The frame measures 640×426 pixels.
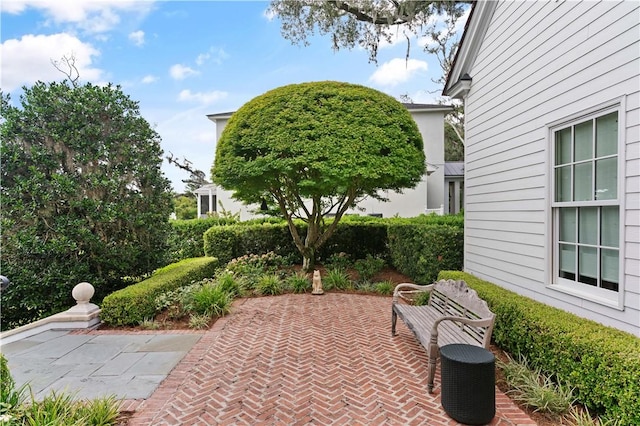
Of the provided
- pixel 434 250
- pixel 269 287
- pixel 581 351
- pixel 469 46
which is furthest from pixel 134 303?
pixel 469 46

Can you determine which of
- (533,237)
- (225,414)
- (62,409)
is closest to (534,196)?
(533,237)

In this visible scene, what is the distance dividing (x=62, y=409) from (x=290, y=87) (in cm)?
762

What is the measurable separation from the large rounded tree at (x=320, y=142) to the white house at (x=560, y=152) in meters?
2.06

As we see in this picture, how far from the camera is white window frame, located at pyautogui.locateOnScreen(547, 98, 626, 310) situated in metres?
3.48

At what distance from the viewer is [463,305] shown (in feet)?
14.5

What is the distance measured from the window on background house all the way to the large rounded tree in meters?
4.06

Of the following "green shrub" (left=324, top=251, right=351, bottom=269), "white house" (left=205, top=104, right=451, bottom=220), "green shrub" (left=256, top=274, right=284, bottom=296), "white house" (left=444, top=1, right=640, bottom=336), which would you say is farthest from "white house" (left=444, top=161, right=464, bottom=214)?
"green shrub" (left=256, top=274, right=284, bottom=296)

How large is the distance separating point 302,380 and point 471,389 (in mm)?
1790

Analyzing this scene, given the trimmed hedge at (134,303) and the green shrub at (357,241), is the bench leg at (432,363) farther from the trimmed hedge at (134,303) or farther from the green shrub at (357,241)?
the green shrub at (357,241)

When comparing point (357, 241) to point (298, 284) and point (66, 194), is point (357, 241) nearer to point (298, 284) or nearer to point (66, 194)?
point (298, 284)

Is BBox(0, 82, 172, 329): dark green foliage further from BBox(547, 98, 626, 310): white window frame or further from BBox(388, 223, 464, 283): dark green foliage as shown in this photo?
BBox(547, 98, 626, 310): white window frame

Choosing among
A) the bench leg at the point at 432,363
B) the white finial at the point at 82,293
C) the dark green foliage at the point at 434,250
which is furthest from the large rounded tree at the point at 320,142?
the bench leg at the point at 432,363

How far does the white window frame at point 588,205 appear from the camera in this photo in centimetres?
348

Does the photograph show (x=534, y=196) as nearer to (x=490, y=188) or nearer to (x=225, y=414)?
(x=490, y=188)
